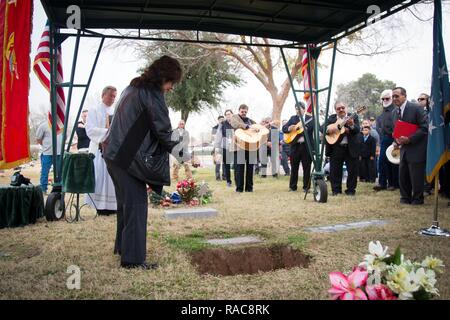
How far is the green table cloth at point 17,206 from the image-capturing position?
5.99m

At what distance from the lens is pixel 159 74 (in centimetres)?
383

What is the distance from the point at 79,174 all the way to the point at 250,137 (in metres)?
5.13

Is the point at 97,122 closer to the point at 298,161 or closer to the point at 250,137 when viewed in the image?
the point at 250,137

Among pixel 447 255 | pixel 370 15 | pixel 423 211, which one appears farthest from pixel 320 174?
pixel 447 255

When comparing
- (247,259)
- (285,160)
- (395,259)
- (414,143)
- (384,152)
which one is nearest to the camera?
(395,259)

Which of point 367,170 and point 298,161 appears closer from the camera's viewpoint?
point 298,161

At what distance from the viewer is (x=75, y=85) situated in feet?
21.4

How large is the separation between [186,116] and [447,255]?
90.2 ft

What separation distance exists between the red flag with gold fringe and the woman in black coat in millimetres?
928

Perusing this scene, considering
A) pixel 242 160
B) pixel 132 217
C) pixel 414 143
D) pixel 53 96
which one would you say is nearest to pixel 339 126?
pixel 414 143

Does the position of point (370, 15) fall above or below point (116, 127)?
above

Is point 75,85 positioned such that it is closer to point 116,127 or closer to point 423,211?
point 116,127
